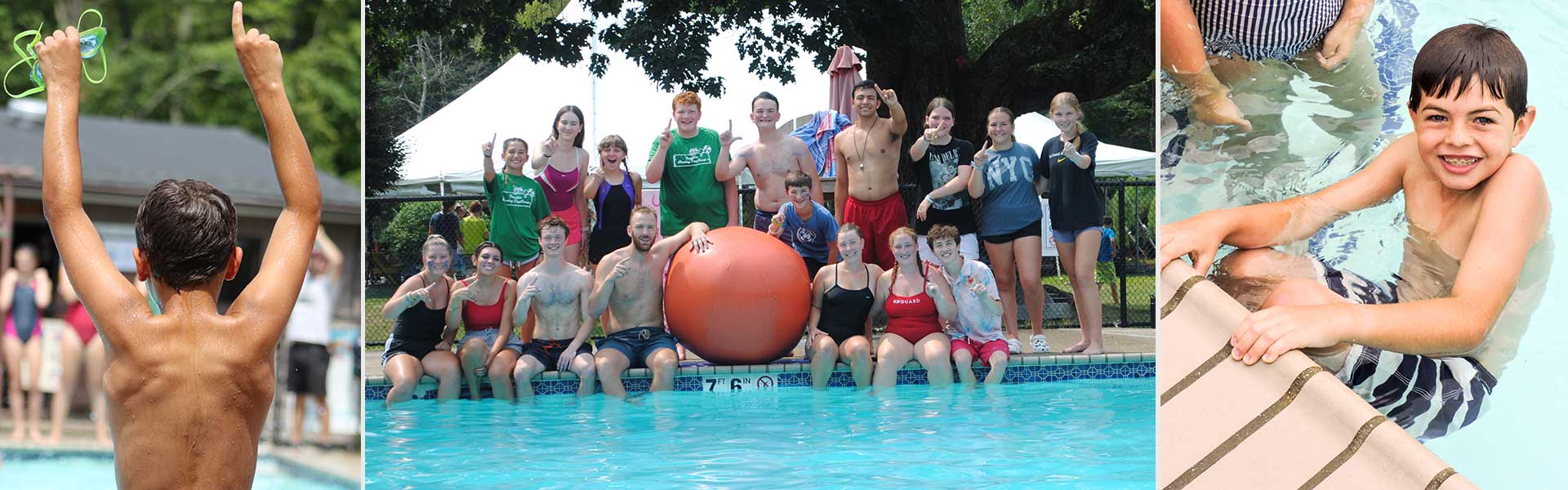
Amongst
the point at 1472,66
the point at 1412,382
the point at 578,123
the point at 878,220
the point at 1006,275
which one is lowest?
the point at 1412,382

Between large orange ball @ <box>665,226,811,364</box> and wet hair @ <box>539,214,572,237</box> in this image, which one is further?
large orange ball @ <box>665,226,811,364</box>

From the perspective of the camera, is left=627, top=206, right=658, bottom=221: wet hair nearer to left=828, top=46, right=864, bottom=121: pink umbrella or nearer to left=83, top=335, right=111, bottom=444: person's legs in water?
left=828, top=46, right=864, bottom=121: pink umbrella

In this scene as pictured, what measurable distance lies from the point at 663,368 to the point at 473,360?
104 centimetres

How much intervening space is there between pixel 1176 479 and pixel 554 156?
18.2 ft

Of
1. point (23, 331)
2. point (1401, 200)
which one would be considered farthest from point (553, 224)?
point (23, 331)

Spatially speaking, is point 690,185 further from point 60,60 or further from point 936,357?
point 60,60

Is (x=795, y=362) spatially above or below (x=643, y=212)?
below

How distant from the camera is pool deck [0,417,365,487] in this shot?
9102 mm

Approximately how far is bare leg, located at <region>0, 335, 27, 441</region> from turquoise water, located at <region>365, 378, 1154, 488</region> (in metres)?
4.59

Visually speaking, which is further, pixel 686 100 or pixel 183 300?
pixel 686 100

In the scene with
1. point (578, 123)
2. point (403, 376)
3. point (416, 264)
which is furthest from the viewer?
point (416, 264)

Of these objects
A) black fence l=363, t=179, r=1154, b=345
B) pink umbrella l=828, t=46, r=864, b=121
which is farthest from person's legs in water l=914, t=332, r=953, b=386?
pink umbrella l=828, t=46, r=864, b=121

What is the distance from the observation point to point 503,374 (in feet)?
22.8

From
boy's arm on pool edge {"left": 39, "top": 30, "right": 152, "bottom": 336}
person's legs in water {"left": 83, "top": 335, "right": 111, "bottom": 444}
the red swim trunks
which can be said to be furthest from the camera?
person's legs in water {"left": 83, "top": 335, "right": 111, "bottom": 444}
